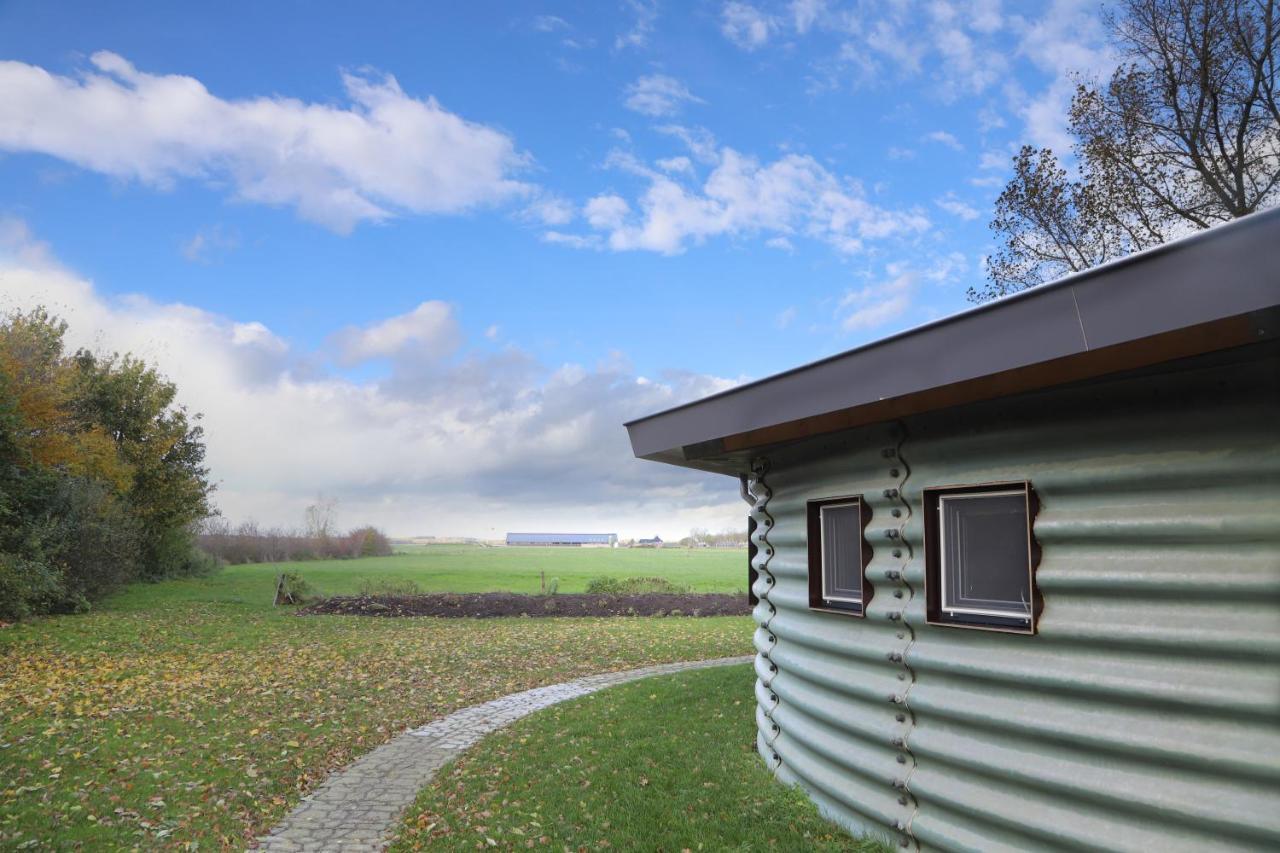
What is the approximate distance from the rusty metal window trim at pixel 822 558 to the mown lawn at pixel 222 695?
5082 millimetres

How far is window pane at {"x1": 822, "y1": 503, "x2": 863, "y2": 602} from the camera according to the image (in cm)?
597

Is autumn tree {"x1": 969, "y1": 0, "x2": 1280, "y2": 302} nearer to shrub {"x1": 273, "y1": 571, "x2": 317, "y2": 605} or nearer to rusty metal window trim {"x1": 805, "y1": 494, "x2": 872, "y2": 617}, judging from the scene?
rusty metal window trim {"x1": 805, "y1": 494, "x2": 872, "y2": 617}

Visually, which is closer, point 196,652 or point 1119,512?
point 1119,512

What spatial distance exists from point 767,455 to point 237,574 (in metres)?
36.2

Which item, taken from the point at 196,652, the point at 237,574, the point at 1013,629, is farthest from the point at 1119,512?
the point at 237,574

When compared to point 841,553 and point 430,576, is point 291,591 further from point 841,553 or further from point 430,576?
point 841,553

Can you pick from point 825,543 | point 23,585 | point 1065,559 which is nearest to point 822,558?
point 825,543

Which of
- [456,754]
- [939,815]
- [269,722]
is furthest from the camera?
[269,722]

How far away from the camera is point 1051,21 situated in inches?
480

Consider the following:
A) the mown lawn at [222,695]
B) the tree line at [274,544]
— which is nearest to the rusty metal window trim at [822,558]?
the mown lawn at [222,695]

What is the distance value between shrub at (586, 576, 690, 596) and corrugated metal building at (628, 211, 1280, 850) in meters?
23.1

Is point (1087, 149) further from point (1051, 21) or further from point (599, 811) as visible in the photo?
point (599, 811)

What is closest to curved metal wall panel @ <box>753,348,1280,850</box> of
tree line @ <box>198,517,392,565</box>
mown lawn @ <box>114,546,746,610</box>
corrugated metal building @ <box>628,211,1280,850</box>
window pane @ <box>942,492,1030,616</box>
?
corrugated metal building @ <box>628,211,1280,850</box>

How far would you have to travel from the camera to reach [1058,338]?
3619mm
